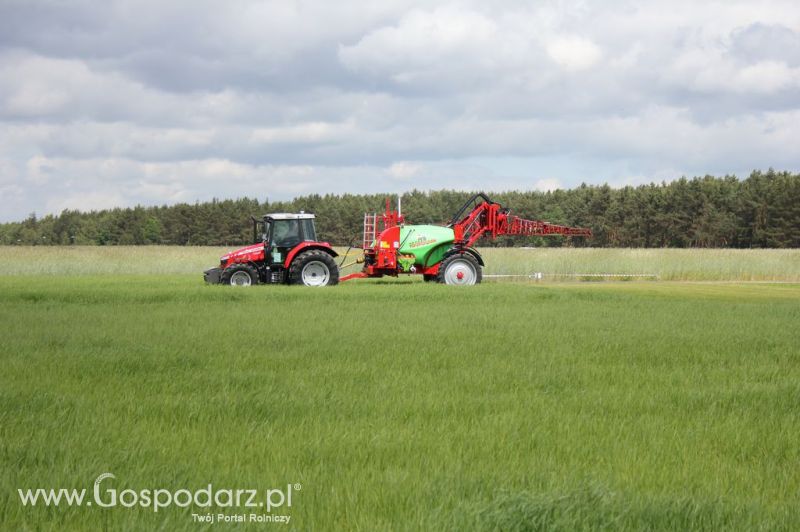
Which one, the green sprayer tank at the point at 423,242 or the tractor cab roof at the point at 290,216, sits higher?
the tractor cab roof at the point at 290,216

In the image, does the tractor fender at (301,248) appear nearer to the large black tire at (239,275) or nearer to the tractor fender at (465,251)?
the large black tire at (239,275)

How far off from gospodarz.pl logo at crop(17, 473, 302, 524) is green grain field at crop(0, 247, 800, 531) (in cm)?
6

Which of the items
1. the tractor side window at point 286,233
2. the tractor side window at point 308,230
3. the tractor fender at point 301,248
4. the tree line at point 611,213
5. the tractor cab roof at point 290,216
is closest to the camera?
the tractor fender at point 301,248

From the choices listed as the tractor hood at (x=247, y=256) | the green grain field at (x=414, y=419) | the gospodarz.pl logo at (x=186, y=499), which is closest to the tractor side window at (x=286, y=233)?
the tractor hood at (x=247, y=256)

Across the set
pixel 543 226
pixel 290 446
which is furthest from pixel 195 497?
pixel 543 226

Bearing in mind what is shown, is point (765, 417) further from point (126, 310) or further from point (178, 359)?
point (126, 310)

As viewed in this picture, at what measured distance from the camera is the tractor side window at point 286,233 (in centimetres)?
2562

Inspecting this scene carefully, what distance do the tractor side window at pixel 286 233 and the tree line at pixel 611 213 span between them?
46.5 meters

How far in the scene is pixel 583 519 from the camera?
4.76 metres

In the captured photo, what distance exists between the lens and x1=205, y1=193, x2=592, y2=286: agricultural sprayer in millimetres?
25453

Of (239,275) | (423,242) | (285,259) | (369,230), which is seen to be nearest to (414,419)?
(285,259)

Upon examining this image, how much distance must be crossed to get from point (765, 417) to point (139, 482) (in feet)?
18.1

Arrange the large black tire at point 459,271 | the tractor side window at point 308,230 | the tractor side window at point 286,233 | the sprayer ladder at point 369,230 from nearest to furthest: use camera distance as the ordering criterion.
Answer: the tractor side window at point 286,233, the tractor side window at point 308,230, the large black tire at point 459,271, the sprayer ladder at point 369,230

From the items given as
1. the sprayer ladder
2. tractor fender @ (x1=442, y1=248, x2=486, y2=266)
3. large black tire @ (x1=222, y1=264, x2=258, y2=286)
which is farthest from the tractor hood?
tractor fender @ (x1=442, y1=248, x2=486, y2=266)
